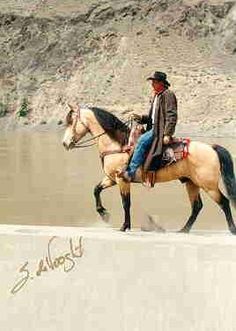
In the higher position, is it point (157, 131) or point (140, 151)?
point (157, 131)

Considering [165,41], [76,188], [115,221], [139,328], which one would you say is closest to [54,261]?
[139,328]

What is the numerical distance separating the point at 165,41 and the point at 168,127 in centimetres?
5967

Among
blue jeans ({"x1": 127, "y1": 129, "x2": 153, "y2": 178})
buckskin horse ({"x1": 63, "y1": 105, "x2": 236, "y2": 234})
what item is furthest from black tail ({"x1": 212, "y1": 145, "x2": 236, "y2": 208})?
blue jeans ({"x1": 127, "y1": 129, "x2": 153, "y2": 178})

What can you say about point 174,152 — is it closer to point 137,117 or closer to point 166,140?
point 166,140

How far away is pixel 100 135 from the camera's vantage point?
10.1m

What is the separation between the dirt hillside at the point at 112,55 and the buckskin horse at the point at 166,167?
4574 cm

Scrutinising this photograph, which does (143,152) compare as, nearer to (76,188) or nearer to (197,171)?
(197,171)

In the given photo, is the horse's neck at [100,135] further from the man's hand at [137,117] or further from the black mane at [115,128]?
the man's hand at [137,117]

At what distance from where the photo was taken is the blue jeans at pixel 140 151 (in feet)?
30.6

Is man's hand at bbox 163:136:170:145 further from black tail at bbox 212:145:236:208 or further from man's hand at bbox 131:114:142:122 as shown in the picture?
man's hand at bbox 131:114:142:122

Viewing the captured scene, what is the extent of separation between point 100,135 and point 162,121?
0.98 m

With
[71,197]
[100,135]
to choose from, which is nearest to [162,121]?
[100,135]

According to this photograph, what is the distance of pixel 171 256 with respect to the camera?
25.3ft

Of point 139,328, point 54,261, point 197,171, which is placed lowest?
point 139,328
